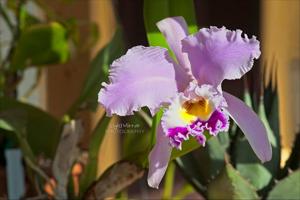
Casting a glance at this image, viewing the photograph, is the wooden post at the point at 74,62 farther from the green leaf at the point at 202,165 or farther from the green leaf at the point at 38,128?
the green leaf at the point at 202,165

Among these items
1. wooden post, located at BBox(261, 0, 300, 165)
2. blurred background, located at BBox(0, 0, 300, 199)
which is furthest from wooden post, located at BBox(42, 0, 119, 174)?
wooden post, located at BBox(261, 0, 300, 165)

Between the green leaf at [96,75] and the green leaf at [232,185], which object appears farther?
the green leaf at [96,75]

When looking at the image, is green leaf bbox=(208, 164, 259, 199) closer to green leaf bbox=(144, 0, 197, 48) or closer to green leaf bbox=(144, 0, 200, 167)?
green leaf bbox=(144, 0, 200, 167)

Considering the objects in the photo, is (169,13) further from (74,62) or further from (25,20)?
(74,62)

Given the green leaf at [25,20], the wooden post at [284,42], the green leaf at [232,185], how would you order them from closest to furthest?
the green leaf at [232,185] → the green leaf at [25,20] → the wooden post at [284,42]

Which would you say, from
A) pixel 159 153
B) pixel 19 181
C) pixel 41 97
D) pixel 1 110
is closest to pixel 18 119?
pixel 1 110

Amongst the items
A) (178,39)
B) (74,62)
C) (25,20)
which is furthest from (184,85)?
(74,62)

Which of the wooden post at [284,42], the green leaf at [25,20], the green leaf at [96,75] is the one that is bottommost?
the wooden post at [284,42]

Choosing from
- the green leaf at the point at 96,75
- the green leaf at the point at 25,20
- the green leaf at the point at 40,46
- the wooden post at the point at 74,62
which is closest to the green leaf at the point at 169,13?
the green leaf at the point at 96,75
